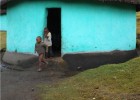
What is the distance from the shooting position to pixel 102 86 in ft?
34.2

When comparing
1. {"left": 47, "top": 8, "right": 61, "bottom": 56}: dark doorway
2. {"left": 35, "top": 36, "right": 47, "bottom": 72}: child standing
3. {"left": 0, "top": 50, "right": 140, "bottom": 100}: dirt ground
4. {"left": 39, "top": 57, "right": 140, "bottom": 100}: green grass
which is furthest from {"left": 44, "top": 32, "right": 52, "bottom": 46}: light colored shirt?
{"left": 39, "top": 57, "right": 140, "bottom": 100}: green grass

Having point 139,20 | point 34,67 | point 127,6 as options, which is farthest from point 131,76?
point 139,20

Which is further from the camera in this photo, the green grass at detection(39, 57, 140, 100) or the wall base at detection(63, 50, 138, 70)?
the wall base at detection(63, 50, 138, 70)

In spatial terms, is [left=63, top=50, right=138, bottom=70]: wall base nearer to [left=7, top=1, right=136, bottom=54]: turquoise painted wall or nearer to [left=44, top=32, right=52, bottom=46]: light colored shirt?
[left=7, top=1, right=136, bottom=54]: turquoise painted wall

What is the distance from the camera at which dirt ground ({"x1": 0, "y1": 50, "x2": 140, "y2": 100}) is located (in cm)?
1058

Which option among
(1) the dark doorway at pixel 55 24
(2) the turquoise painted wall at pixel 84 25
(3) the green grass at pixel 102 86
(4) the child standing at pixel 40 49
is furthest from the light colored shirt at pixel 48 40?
(3) the green grass at pixel 102 86

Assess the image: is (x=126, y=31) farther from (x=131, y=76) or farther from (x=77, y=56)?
(x=131, y=76)

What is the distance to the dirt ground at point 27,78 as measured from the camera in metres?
10.6

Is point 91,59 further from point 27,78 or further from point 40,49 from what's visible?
point 27,78

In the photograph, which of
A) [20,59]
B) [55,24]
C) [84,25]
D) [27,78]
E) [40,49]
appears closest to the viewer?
[27,78]

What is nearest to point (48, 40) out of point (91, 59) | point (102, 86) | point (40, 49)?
point (40, 49)

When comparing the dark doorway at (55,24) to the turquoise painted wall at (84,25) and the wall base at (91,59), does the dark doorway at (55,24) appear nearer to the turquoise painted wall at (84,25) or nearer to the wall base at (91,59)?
the turquoise painted wall at (84,25)

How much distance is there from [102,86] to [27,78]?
373 centimetres

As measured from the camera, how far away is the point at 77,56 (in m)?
15.2
